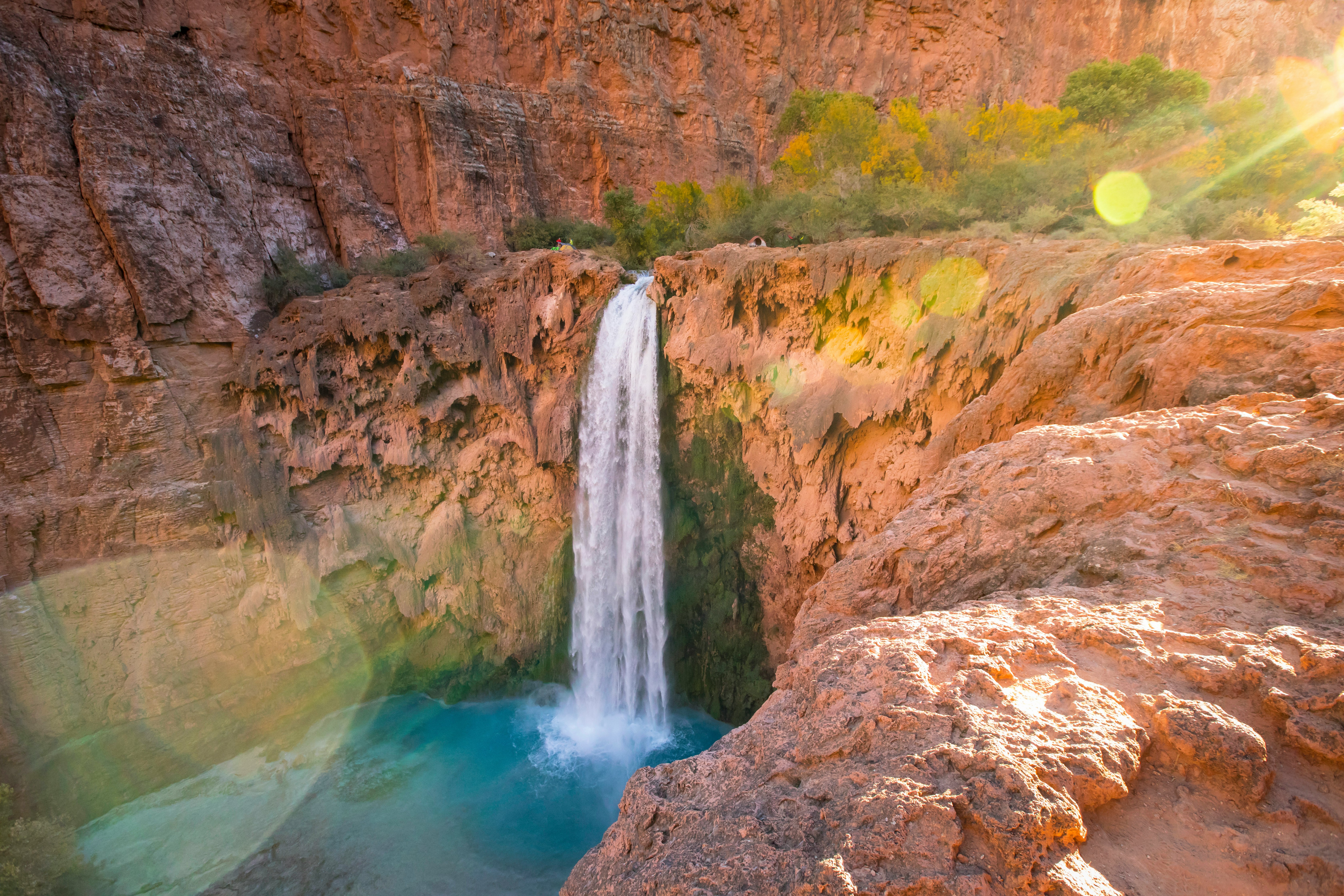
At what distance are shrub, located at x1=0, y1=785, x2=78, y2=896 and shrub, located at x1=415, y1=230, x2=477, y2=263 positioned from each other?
12.0 metres

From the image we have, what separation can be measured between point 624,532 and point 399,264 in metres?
8.68

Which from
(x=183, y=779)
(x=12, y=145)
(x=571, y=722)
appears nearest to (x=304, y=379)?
(x=12, y=145)

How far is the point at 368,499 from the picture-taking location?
12.2 m

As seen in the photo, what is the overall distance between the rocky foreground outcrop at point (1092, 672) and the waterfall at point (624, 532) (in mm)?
7328

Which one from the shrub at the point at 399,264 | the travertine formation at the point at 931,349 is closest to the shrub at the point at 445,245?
the shrub at the point at 399,264

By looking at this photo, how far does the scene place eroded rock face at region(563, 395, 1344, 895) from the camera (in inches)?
65.4

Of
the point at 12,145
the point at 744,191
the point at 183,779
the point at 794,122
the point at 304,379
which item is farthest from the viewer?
the point at 794,122

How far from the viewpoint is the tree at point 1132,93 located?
15.7 meters

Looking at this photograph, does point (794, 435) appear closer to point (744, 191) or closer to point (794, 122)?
point (744, 191)

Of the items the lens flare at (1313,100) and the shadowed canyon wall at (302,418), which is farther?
the lens flare at (1313,100)

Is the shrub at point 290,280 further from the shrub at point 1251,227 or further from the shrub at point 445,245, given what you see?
the shrub at point 1251,227

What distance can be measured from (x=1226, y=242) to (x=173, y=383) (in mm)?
15593

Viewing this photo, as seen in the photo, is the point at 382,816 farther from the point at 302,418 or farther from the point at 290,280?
the point at 290,280

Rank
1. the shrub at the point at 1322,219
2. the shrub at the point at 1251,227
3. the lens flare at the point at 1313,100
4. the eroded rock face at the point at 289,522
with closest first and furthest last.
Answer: the shrub at the point at 1322,219
the shrub at the point at 1251,227
the eroded rock face at the point at 289,522
the lens flare at the point at 1313,100
